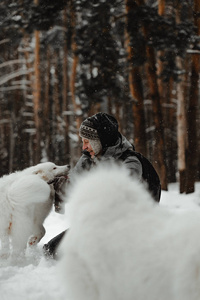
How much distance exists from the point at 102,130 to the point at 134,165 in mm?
450

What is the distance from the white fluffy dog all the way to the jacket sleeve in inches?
31.5

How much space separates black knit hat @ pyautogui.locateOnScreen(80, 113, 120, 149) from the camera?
3174 millimetres

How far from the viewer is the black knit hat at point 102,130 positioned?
10.4 feet

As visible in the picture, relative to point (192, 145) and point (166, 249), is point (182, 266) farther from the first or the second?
point (192, 145)

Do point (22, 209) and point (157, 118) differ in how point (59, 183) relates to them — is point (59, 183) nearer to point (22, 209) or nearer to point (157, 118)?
point (22, 209)

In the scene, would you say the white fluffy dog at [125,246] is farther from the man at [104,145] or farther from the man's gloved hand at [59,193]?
the man's gloved hand at [59,193]

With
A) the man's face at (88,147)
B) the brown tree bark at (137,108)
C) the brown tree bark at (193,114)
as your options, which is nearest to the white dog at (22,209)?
the man's face at (88,147)

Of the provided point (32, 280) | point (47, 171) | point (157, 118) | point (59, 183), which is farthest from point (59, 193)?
point (157, 118)

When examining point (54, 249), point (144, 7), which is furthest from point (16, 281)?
point (144, 7)

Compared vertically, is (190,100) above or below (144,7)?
below

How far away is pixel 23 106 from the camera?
23.0 meters

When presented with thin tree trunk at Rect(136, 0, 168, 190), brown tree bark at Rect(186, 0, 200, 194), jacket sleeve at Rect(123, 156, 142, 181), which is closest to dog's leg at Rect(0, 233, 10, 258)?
jacket sleeve at Rect(123, 156, 142, 181)

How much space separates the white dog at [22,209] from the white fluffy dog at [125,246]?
1.82m

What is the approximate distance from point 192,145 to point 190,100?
46.2 inches
